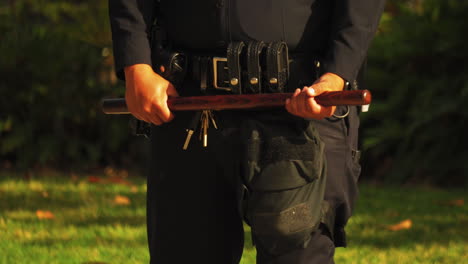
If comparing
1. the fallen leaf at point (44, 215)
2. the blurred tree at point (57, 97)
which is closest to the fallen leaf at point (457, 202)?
the fallen leaf at point (44, 215)

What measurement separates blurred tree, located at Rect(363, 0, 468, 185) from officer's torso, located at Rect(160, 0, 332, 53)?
4852 millimetres

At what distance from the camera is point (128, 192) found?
6.41 m

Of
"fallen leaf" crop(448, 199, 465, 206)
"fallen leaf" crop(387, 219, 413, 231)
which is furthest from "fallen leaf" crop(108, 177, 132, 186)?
"fallen leaf" crop(448, 199, 465, 206)

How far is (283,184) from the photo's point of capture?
2420mm

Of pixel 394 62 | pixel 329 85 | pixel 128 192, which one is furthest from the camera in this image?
pixel 394 62

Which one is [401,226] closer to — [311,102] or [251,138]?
[251,138]

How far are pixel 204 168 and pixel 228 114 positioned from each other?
20 centimetres

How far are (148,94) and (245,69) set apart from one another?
323 mm

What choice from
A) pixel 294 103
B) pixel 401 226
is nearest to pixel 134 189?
pixel 401 226

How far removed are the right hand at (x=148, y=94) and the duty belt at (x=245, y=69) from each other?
0.12 metres

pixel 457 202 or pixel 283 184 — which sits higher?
pixel 283 184

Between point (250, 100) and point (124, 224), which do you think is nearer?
point (250, 100)

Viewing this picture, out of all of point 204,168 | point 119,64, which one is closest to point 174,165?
point 204,168

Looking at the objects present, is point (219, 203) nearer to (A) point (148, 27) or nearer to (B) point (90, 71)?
(A) point (148, 27)
